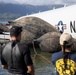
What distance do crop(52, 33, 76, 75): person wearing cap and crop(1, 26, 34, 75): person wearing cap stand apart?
729mm

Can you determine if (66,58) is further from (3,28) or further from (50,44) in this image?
(3,28)

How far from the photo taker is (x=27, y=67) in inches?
253

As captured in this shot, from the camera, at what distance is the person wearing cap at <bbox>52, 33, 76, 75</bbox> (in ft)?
18.5

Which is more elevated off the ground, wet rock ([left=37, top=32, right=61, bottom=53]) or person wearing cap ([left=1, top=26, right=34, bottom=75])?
person wearing cap ([left=1, top=26, right=34, bottom=75])

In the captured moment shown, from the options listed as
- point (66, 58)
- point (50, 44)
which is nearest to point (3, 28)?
point (50, 44)

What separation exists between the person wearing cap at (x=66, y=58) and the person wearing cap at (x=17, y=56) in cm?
73

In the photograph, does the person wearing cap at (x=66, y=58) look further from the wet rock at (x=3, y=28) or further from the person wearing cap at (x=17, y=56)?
the wet rock at (x=3, y=28)

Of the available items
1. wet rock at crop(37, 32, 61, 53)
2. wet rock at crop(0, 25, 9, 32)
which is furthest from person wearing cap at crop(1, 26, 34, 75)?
wet rock at crop(0, 25, 9, 32)

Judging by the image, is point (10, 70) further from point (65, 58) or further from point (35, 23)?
point (35, 23)

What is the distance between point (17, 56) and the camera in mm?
6473

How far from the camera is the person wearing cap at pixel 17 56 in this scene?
6.33m

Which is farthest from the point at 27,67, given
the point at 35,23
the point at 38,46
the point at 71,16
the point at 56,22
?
the point at 56,22

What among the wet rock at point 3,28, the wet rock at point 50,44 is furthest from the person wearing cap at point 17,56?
the wet rock at point 3,28

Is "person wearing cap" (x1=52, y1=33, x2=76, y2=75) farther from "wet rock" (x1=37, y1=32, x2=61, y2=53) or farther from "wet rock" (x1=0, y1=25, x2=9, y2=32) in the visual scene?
"wet rock" (x1=0, y1=25, x2=9, y2=32)
